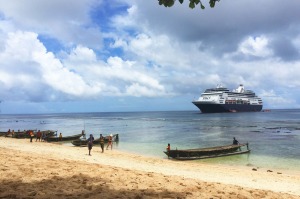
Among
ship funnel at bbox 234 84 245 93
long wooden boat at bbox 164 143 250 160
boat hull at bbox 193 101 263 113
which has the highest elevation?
ship funnel at bbox 234 84 245 93

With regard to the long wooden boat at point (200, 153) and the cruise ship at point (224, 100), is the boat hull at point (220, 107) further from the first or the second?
the long wooden boat at point (200, 153)

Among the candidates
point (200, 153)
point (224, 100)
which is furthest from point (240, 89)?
point (200, 153)

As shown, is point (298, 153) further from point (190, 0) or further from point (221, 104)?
point (221, 104)

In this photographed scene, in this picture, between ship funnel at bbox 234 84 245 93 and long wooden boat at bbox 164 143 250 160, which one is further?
ship funnel at bbox 234 84 245 93

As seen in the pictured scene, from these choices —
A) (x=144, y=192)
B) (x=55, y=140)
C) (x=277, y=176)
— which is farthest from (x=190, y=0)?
(x=55, y=140)

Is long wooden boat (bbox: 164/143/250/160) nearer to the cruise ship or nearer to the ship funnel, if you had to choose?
the cruise ship

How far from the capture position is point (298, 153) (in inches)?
1212

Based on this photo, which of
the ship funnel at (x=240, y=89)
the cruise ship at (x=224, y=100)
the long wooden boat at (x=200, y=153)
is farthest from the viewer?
the ship funnel at (x=240, y=89)

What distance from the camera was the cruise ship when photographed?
134 metres

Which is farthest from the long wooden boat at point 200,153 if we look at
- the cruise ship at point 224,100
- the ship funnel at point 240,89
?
the ship funnel at point 240,89

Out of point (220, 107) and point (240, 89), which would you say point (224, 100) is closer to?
point (220, 107)

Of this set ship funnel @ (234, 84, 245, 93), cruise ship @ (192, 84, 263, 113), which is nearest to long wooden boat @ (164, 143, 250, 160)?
cruise ship @ (192, 84, 263, 113)

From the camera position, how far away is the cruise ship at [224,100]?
134250 millimetres

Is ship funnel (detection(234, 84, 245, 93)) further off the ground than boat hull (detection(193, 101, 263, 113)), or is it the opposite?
ship funnel (detection(234, 84, 245, 93))
